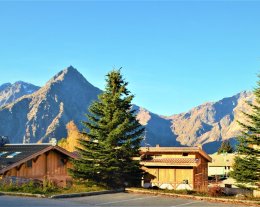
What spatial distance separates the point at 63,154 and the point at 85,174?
12.7 m

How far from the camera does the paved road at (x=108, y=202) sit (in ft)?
70.4

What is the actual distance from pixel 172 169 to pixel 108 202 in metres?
22.9

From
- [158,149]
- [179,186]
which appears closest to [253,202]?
[179,186]

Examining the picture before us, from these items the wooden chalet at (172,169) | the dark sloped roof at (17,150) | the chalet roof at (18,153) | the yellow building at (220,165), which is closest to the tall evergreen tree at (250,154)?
the wooden chalet at (172,169)

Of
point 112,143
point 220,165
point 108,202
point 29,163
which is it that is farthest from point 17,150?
point 220,165

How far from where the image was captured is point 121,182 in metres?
32.9

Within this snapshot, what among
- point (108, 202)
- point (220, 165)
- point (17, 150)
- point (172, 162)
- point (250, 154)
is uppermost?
point (17, 150)

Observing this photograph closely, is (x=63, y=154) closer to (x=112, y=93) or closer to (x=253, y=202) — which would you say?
(x=112, y=93)

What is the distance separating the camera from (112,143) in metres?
32.8

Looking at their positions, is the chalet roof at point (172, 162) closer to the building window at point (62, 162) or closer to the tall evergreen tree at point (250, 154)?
the building window at point (62, 162)

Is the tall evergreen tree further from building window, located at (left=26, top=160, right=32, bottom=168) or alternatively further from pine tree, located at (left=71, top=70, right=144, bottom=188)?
building window, located at (left=26, top=160, right=32, bottom=168)

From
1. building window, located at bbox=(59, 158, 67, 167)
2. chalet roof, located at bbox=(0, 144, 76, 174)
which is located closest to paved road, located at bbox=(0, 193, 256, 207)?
chalet roof, located at bbox=(0, 144, 76, 174)

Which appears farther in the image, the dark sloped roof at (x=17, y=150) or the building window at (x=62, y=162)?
the building window at (x=62, y=162)

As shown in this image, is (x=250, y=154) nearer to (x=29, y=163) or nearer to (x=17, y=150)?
(x=29, y=163)
